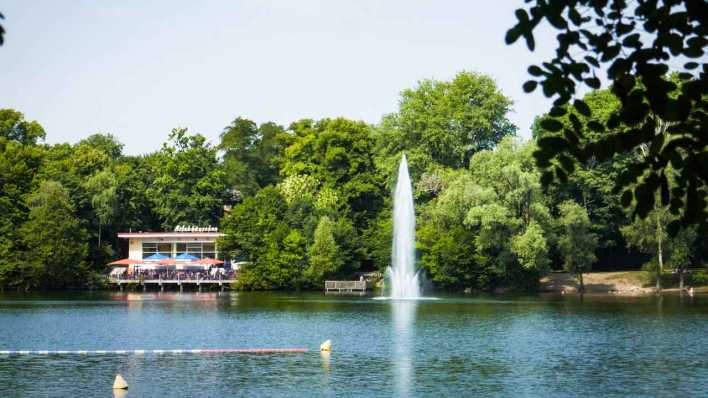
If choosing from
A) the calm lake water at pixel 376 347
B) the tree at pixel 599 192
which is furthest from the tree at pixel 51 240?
the tree at pixel 599 192

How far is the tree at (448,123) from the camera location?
81.4m

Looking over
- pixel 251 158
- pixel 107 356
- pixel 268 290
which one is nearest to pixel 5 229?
pixel 268 290

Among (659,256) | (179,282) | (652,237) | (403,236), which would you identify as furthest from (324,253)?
(659,256)

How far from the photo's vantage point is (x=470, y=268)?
7181 cm

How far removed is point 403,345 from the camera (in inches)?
1421

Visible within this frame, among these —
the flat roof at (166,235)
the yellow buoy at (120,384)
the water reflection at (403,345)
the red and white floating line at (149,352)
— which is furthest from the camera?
the flat roof at (166,235)

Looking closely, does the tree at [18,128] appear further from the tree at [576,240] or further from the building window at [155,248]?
the tree at [576,240]

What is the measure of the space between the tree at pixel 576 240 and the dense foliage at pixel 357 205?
0.10 metres

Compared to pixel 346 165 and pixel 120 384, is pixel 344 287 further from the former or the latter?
pixel 120 384

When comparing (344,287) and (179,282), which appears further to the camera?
(179,282)

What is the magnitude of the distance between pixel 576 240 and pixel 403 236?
12.9 m

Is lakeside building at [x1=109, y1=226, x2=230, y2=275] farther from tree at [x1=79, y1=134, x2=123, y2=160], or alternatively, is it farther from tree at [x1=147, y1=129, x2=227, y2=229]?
tree at [x1=79, y1=134, x2=123, y2=160]

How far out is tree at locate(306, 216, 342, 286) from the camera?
7544 cm

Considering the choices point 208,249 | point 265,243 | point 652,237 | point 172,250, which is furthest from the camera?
point 172,250
